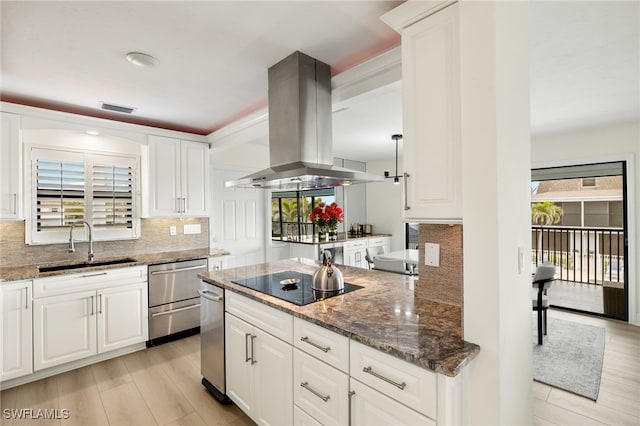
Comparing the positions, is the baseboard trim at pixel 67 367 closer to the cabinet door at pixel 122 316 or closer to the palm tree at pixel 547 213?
the cabinet door at pixel 122 316

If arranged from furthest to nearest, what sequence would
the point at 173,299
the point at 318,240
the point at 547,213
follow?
the point at 547,213, the point at 318,240, the point at 173,299

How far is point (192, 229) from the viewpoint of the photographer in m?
4.36

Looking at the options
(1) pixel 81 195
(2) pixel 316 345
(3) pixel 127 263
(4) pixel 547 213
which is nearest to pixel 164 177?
(1) pixel 81 195

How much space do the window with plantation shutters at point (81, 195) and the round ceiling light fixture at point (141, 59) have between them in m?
1.69

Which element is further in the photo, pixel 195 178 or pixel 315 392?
pixel 195 178

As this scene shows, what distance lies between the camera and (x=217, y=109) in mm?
3426

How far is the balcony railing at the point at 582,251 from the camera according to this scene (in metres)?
5.75

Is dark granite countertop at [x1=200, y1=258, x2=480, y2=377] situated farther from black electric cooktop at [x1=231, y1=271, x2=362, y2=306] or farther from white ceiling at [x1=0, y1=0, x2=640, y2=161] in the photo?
white ceiling at [x1=0, y1=0, x2=640, y2=161]

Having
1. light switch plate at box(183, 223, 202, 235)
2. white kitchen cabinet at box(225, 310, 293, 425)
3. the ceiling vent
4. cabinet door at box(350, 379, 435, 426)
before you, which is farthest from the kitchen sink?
cabinet door at box(350, 379, 435, 426)

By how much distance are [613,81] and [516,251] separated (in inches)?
101

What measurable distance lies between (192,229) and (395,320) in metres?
3.53

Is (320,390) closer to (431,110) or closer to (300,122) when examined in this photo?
(431,110)

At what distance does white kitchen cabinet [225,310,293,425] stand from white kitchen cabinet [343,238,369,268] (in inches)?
149

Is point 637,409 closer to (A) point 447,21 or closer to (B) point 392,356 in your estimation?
(B) point 392,356
